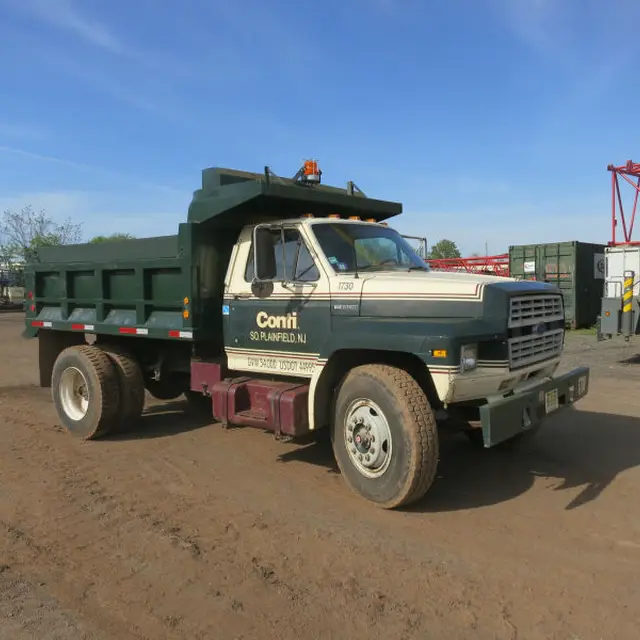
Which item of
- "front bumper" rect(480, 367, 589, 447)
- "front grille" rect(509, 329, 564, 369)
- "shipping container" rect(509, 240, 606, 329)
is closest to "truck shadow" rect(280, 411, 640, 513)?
"front bumper" rect(480, 367, 589, 447)

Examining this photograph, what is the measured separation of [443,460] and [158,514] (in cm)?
274

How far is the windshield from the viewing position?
5219 mm

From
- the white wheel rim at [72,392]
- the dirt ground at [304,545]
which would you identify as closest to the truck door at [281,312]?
the dirt ground at [304,545]

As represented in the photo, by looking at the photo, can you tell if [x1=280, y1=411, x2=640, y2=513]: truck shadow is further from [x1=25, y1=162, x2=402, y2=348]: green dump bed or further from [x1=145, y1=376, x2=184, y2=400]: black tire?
[x1=145, y1=376, x2=184, y2=400]: black tire

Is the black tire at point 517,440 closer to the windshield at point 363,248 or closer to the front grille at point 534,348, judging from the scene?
the front grille at point 534,348

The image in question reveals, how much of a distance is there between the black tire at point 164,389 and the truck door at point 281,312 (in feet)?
7.65

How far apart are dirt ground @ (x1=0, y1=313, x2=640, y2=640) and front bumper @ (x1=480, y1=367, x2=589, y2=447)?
645 millimetres

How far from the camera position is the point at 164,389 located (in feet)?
27.4

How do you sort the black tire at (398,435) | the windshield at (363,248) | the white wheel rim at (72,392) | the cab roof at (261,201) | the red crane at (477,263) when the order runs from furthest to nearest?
the red crane at (477,263)
the white wheel rim at (72,392)
the cab roof at (261,201)
the windshield at (363,248)
the black tire at (398,435)

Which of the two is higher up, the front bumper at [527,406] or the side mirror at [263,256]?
the side mirror at [263,256]

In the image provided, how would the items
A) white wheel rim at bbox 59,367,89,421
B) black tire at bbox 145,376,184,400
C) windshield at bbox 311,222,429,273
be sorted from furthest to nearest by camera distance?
black tire at bbox 145,376,184,400, white wheel rim at bbox 59,367,89,421, windshield at bbox 311,222,429,273

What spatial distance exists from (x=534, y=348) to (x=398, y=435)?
1448 millimetres

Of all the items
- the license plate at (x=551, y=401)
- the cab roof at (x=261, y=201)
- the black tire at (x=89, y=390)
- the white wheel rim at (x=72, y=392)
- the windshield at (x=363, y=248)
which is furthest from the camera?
the white wheel rim at (x=72, y=392)

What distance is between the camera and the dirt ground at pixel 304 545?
303cm
